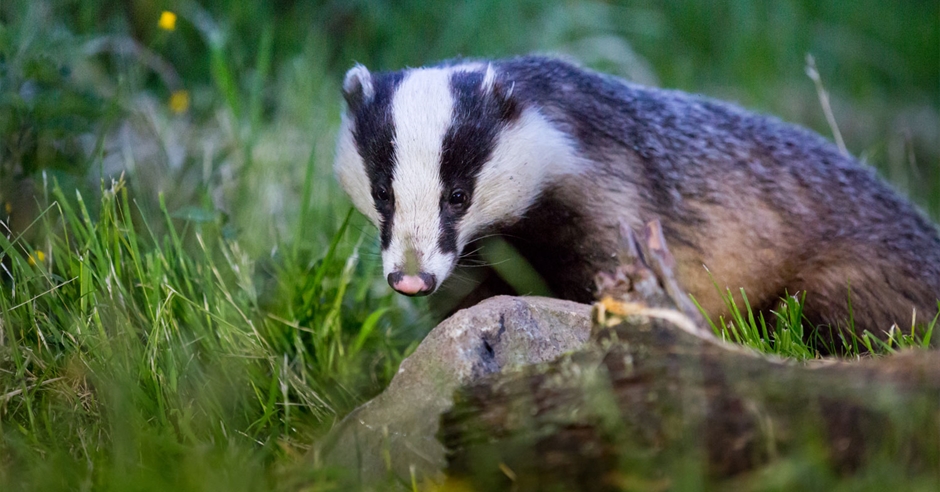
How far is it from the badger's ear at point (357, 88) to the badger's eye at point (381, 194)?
0.40 metres

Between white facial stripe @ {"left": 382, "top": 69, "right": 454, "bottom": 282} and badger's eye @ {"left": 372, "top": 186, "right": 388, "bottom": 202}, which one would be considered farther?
badger's eye @ {"left": 372, "top": 186, "right": 388, "bottom": 202}

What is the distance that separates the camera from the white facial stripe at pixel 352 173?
344cm

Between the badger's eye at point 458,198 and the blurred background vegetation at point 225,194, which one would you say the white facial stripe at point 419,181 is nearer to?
the badger's eye at point 458,198

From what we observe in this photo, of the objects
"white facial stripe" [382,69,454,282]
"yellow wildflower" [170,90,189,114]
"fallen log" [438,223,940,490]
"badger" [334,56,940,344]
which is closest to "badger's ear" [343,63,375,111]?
"badger" [334,56,940,344]

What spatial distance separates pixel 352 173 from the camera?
3.54m

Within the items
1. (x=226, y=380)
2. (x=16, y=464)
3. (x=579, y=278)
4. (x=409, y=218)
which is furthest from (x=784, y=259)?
(x=16, y=464)

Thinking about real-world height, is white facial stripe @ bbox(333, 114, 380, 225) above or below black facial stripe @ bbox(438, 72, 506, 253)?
below

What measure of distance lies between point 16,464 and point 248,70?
4.09 metres

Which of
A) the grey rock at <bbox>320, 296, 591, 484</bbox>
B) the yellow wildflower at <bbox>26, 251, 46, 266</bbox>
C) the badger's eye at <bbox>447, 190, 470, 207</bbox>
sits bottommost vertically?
the yellow wildflower at <bbox>26, 251, 46, 266</bbox>

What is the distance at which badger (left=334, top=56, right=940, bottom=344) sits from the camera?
3.26m

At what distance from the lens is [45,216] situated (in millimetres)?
3354

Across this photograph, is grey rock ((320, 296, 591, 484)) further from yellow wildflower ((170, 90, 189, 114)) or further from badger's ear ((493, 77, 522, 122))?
yellow wildflower ((170, 90, 189, 114))

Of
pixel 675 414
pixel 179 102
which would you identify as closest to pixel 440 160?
pixel 675 414

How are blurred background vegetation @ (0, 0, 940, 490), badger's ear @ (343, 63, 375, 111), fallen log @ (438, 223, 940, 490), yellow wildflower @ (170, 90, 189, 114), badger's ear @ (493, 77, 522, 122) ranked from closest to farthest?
fallen log @ (438, 223, 940, 490) < blurred background vegetation @ (0, 0, 940, 490) < badger's ear @ (493, 77, 522, 122) < badger's ear @ (343, 63, 375, 111) < yellow wildflower @ (170, 90, 189, 114)
